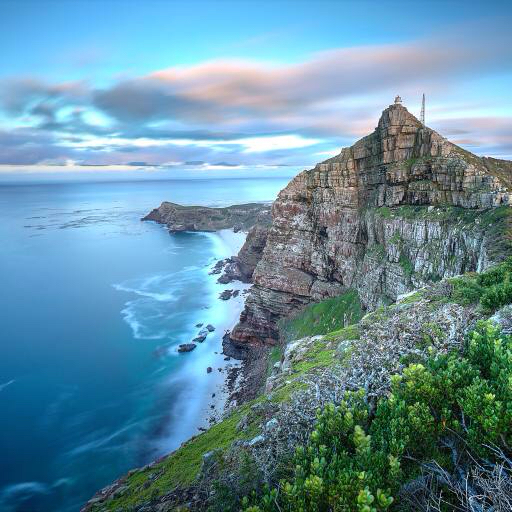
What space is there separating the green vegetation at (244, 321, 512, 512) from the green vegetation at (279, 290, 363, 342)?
3751 centimetres

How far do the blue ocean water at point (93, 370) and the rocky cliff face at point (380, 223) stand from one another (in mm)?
13869

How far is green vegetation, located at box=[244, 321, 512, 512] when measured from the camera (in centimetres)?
629

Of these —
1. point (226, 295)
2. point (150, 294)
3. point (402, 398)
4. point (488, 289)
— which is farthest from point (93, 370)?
point (402, 398)

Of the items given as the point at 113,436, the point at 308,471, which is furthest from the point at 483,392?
the point at 113,436

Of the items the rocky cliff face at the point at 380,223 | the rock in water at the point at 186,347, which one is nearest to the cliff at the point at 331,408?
the rocky cliff face at the point at 380,223

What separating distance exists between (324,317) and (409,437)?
42873mm

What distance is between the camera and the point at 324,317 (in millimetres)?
49125

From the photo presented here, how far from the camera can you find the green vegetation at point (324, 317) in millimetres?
46384

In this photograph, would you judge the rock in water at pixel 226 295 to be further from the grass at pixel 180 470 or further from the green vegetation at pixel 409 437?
the green vegetation at pixel 409 437

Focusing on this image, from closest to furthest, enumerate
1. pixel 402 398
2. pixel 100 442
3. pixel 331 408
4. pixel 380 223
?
pixel 402 398, pixel 331 408, pixel 100 442, pixel 380 223

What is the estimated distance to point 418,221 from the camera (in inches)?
1535

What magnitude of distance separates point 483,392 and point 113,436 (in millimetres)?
43691

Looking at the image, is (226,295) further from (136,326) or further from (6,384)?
(6,384)

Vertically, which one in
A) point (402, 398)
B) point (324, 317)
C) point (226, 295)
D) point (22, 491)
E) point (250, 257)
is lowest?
point (22, 491)
